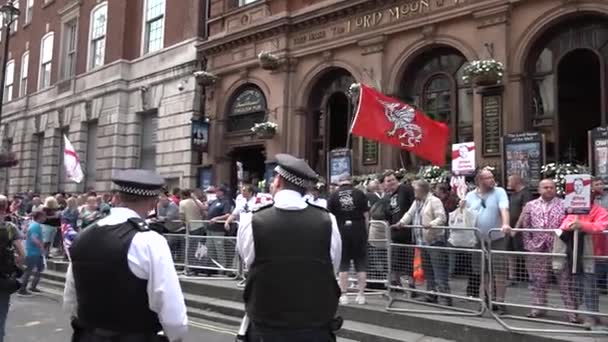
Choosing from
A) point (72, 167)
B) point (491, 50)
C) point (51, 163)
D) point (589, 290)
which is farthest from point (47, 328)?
point (51, 163)

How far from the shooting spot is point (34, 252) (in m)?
11.9

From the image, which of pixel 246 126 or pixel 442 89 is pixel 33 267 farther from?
pixel 442 89

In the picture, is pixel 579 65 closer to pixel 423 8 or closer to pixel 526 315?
pixel 423 8

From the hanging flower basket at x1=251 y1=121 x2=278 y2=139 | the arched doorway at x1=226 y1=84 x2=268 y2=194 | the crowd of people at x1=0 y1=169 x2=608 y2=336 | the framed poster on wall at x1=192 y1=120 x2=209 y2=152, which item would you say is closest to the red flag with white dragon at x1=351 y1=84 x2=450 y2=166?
the crowd of people at x1=0 y1=169 x2=608 y2=336

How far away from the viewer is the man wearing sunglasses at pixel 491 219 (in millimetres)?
7219

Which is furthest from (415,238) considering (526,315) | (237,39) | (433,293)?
(237,39)

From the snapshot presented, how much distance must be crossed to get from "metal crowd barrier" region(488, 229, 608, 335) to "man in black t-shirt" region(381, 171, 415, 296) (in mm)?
1231

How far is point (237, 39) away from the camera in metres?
18.9

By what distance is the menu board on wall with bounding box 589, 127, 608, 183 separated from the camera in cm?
1027

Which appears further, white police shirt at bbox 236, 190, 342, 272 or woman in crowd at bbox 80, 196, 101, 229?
woman in crowd at bbox 80, 196, 101, 229

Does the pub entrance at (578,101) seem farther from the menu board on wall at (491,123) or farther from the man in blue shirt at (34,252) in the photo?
the man in blue shirt at (34,252)

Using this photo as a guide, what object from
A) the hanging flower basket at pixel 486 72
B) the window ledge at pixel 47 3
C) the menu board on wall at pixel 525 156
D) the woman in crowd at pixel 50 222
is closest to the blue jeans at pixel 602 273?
the menu board on wall at pixel 525 156

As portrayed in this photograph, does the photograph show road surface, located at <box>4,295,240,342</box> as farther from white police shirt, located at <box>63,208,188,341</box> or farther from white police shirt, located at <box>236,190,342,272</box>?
white police shirt, located at <box>63,208,188,341</box>

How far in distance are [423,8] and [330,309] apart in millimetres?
12059
